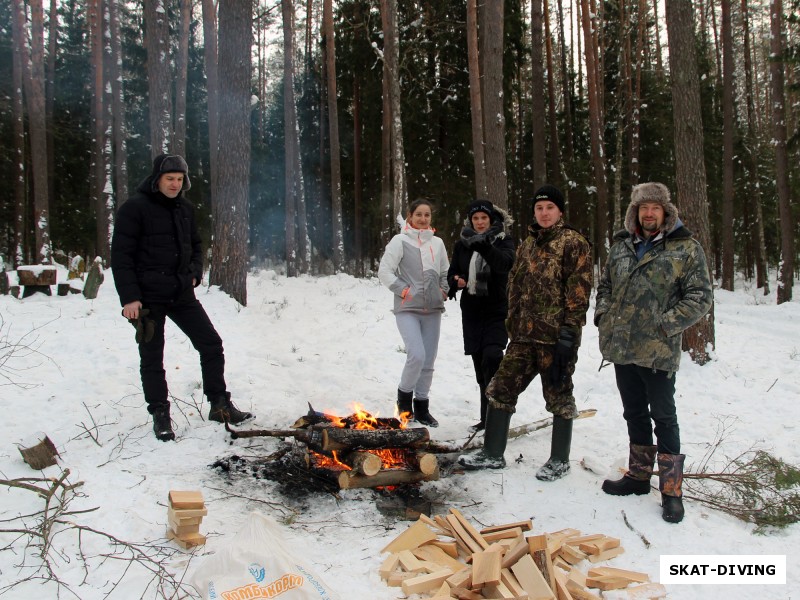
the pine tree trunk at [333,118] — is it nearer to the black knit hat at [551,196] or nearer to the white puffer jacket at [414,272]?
the white puffer jacket at [414,272]

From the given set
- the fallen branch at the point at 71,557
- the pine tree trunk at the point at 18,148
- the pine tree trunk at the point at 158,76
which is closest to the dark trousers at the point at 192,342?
the fallen branch at the point at 71,557

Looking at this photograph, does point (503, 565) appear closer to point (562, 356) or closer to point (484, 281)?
point (562, 356)

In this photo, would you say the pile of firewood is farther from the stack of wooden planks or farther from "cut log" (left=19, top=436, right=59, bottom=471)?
"cut log" (left=19, top=436, right=59, bottom=471)

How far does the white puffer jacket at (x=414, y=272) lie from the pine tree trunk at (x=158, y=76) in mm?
9365

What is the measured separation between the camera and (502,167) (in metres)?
11.0

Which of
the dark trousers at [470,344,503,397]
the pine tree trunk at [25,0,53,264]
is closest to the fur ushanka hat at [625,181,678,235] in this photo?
the dark trousers at [470,344,503,397]

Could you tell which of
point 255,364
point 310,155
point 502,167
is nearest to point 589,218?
point 502,167

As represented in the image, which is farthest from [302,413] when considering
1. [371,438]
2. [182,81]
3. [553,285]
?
[182,81]

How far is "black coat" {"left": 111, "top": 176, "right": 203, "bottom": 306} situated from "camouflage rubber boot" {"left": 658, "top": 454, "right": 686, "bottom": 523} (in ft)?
13.3

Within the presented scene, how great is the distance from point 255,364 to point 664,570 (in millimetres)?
5078

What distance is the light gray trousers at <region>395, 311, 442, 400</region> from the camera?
5.47 metres

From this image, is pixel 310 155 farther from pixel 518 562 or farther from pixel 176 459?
pixel 518 562

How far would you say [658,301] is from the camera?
3924mm

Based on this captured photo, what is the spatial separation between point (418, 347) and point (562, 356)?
5.31 feet
